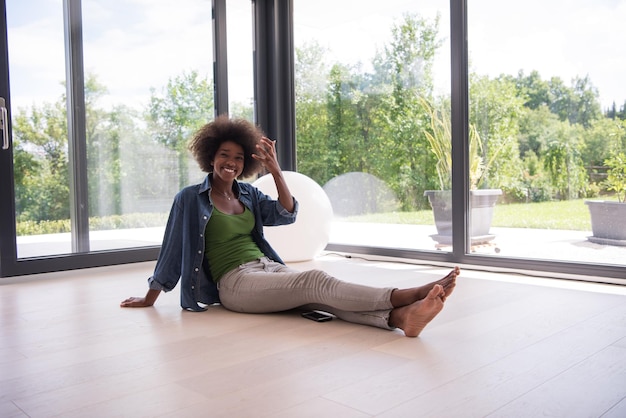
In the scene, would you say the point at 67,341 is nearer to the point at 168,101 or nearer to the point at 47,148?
the point at 47,148

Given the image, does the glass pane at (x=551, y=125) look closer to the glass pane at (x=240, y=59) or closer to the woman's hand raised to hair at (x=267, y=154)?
the woman's hand raised to hair at (x=267, y=154)

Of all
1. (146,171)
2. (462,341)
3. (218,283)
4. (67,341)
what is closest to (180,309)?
(218,283)

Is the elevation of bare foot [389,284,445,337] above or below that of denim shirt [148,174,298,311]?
below

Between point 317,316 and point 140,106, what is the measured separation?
2594 mm

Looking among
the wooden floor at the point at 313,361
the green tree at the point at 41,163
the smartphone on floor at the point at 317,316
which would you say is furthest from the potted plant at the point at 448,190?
the green tree at the point at 41,163

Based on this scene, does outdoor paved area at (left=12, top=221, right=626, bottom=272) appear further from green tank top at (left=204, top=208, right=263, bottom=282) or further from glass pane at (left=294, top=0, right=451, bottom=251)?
green tank top at (left=204, top=208, right=263, bottom=282)

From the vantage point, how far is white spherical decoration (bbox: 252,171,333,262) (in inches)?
159

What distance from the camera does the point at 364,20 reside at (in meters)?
4.54

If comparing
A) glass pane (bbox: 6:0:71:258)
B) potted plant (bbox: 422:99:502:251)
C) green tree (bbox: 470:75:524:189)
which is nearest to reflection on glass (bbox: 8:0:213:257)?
glass pane (bbox: 6:0:71:258)

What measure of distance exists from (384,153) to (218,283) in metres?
2.17

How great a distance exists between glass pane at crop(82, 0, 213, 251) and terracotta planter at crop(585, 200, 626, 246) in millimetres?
2960

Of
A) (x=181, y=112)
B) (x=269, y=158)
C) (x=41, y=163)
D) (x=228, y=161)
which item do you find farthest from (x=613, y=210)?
(x=41, y=163)

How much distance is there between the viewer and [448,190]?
4031 millimetres

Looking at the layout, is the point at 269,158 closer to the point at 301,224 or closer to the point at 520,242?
the point at 301,224
